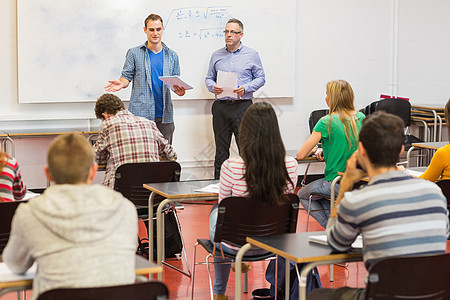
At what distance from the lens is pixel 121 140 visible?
180 inches

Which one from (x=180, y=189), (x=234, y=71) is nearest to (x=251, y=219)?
(x=180, y=189)

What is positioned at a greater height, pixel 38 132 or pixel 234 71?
pixel 234 71

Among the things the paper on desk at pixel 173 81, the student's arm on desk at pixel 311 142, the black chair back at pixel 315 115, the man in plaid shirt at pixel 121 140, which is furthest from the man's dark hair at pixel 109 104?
the black chair back at pixel 315 115

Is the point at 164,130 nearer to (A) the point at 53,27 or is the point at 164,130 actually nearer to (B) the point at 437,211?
(A) the point at 53,27

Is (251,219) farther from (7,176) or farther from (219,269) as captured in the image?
(7,176)

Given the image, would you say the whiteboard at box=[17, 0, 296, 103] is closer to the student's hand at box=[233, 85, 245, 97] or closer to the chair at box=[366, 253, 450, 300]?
the student's hand at box=[233, 85, 245, 97]

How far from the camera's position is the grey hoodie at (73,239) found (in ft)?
6.46

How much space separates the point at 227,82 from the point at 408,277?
4.39 m

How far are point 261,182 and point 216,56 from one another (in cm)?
388

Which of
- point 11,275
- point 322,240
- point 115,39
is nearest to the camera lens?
point 11,275

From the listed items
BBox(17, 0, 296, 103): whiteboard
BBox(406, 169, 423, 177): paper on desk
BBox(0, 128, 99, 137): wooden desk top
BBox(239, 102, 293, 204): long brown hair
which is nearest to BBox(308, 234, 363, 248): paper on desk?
BBox(239, 102, 293, 204): long brown hair

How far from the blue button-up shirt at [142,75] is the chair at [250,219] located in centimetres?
329

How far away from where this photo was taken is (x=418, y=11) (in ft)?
26.5

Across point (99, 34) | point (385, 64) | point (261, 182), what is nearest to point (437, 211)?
point (261, 182)
